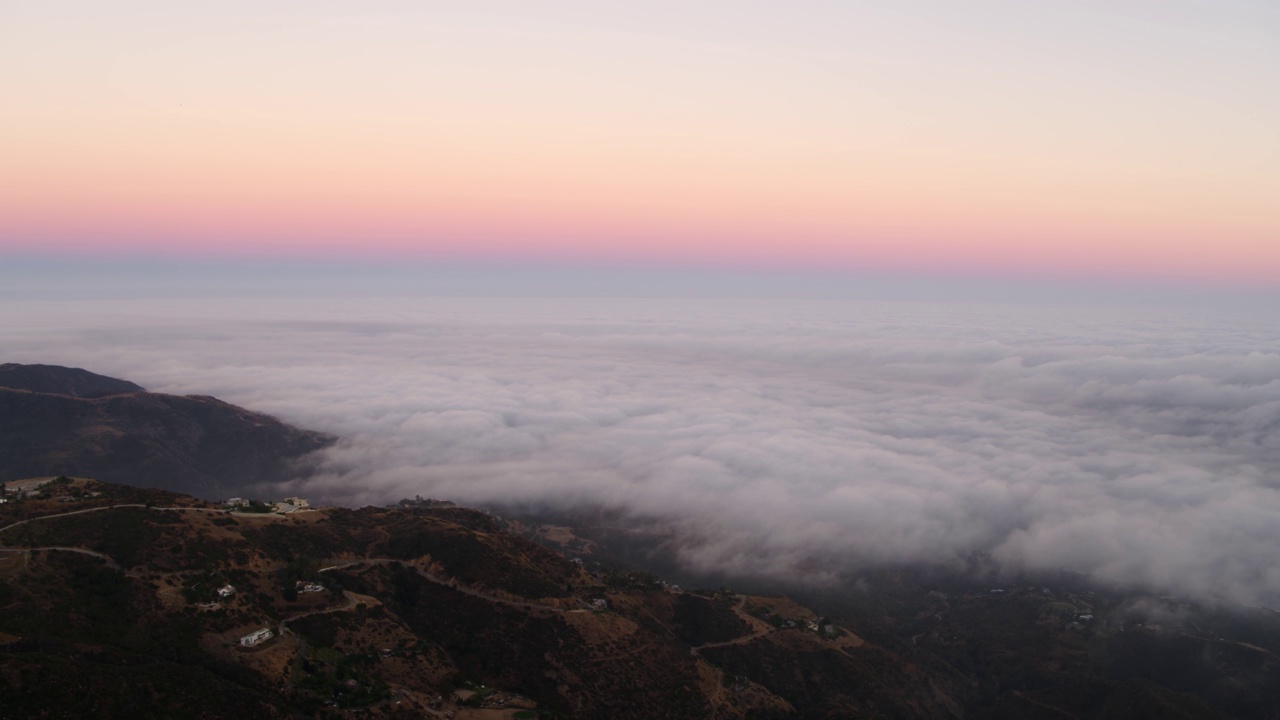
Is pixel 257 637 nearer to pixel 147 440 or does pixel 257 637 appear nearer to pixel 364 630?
pixel 364 630

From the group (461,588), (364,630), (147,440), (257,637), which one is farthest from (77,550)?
(147,440)

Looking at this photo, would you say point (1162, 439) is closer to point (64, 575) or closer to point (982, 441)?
point (982, 441)

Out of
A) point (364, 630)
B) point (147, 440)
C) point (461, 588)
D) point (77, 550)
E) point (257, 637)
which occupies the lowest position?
point (147, 440)

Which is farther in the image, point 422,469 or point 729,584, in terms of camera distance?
point 422,469

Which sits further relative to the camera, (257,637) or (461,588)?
(461,588)

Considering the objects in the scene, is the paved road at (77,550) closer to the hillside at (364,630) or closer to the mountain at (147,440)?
the hillside at (364,630)

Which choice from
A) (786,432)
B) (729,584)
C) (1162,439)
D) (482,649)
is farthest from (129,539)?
(1162,439)

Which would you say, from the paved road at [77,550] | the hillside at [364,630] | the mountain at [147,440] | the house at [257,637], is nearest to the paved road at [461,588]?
the hillside at [364,630]
